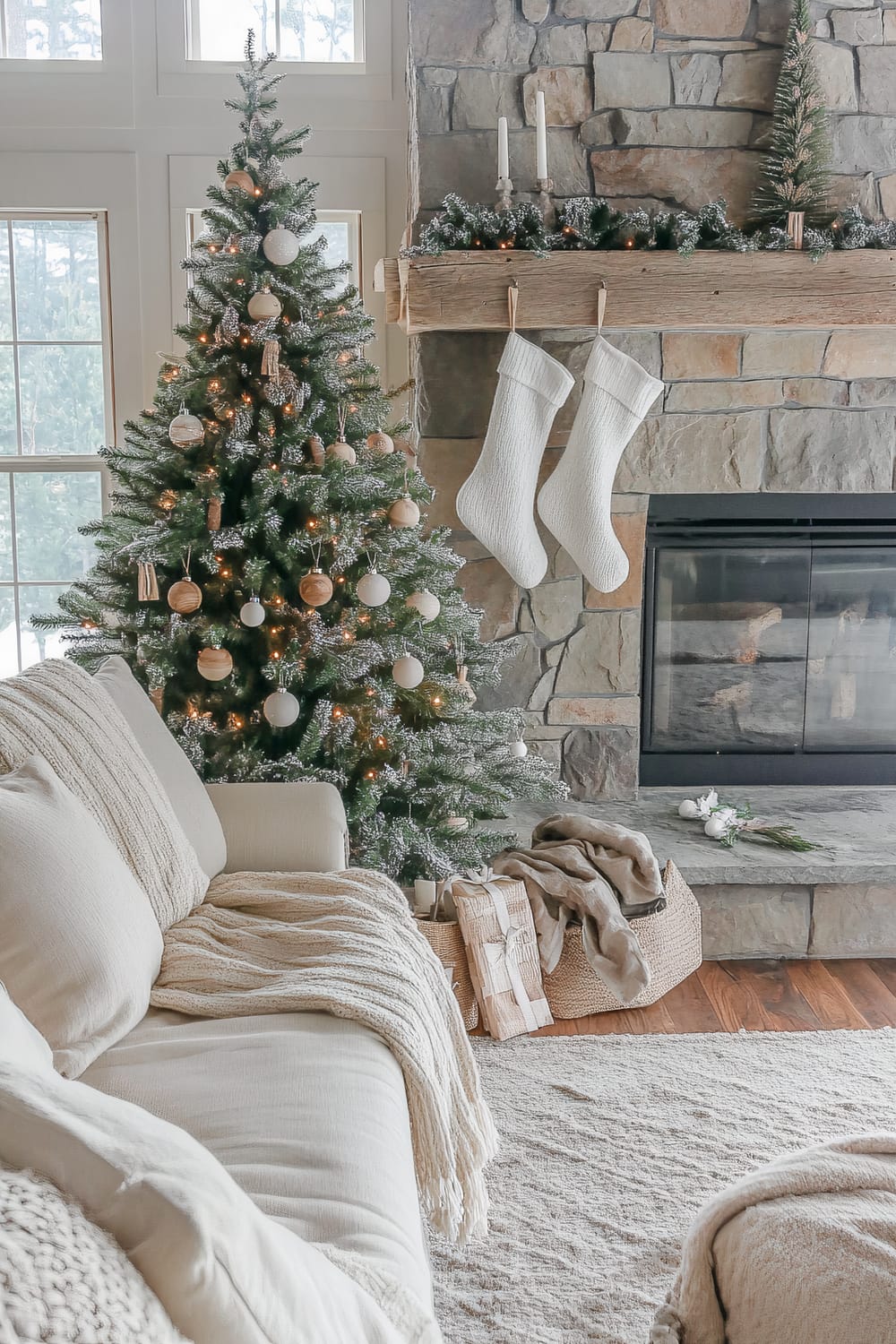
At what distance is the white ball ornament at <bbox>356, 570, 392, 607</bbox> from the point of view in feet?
7.81

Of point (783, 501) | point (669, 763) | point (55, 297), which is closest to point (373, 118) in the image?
point (55, 297)

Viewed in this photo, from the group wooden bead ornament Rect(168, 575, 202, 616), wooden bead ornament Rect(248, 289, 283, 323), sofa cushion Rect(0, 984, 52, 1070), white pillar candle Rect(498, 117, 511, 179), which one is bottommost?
sofa cushion Rect(0, 984, 52, 1070)

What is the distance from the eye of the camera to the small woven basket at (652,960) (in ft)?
8.08

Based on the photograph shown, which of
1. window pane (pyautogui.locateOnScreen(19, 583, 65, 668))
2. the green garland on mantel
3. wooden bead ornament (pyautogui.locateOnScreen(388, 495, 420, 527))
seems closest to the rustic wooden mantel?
the green garland on mantel

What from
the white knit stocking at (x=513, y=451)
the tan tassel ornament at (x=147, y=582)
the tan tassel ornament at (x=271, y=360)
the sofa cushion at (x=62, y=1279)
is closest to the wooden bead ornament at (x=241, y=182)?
the tan tassel ornament at (x=271, y=360)

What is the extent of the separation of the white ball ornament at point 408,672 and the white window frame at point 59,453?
4.90 ft

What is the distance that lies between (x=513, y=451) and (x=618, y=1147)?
1.67m

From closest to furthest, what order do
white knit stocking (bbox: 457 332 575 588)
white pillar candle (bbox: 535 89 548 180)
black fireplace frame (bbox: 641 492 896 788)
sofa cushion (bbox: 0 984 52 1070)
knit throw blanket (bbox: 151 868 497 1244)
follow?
sofa cushion (bbox: 0 984 52 1070) < knit throw blanket (bbox: 151 868 497 1244) < white pillar candle (bbox: 535 89 548 180) < white knit stocking (bbox: 457 332 575 588) < black fireplace frame (bbox: 641 492 896 788)

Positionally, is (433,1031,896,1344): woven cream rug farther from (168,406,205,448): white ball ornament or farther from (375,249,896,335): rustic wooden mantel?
(375,249,896,335): rustic wooden mantel

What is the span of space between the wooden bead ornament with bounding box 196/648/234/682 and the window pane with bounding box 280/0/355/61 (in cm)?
203

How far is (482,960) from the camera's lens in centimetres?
236

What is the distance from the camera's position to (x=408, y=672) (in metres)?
2.45

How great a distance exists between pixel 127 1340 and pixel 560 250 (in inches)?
105

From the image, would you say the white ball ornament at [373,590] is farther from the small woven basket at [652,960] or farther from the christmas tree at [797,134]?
the christmas tree at [797,134]
